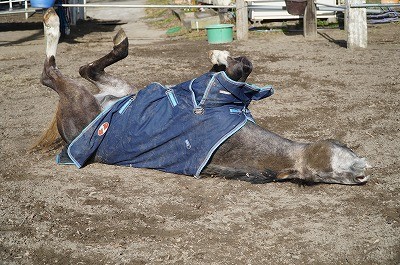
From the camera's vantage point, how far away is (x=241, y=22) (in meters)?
11.9

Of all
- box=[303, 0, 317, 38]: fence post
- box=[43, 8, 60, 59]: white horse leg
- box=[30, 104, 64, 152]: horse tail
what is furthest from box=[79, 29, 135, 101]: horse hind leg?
box=[303, 0, 317, 38]: fence post

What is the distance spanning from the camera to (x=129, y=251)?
3.79 meters

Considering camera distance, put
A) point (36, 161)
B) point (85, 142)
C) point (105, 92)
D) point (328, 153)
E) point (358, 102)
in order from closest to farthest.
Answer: point (328, 153)
point (85, 142)
point (36, 161)
point (105, 92)
point (358, 102)

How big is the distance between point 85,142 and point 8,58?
241 inches

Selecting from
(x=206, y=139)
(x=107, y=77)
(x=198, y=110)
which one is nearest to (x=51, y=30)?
(x=107, y=77)

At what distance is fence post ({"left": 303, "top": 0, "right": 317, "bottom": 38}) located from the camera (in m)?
12.0

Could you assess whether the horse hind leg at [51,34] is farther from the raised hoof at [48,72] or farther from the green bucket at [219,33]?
the green bucket at [219,33]

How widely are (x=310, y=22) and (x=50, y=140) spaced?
7.50m

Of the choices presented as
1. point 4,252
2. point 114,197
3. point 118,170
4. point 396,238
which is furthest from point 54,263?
point 396,238

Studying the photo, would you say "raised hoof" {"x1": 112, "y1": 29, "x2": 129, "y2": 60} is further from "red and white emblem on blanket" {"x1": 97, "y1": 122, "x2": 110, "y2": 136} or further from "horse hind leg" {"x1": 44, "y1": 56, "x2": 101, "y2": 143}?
"red and white emblem on blanket" {"x1": 97, "y1": 122, "x2": 110, "y2": 136}

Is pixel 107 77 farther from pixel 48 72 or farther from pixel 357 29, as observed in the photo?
pixel 357 29

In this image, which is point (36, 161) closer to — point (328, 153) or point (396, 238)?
point (328, 153)

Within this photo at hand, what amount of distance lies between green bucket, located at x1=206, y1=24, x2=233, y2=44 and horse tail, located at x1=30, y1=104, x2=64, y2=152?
19.9 ft

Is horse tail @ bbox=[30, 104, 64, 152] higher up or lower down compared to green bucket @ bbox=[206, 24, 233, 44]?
lower down
